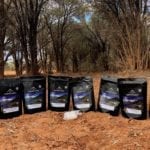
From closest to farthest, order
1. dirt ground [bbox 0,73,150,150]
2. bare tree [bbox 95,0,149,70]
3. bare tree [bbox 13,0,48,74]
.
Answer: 1. dirt ground [bbox 0,73,150,150]
2. bare tree [bbox 95,0,149,70]
3. bare tree [bbox 13,0,48,74]

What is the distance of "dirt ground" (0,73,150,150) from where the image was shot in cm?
360

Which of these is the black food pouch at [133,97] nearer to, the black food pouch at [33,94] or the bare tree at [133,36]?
the black food pouch at [33,94]

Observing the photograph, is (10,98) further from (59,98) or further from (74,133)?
(74,133)

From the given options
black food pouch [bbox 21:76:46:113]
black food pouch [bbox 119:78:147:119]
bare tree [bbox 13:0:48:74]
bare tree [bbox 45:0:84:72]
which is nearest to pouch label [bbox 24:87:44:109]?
black food pouch [bbox 21:76:46:113]

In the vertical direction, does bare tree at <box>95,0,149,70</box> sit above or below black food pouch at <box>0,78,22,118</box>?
above

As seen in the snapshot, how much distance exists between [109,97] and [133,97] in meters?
0.32

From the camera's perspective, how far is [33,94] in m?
4.78

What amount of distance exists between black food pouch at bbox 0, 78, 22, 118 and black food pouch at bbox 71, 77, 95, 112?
0.63 m

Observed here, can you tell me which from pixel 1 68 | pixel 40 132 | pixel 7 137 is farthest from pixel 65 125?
pixel 1 68

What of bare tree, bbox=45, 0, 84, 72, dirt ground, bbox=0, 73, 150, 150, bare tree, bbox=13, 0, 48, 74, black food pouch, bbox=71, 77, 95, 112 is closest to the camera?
dirt ground, bbox=0, 73, 150, 150

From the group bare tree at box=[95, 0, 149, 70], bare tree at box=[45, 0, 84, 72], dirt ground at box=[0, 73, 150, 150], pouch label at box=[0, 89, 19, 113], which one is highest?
bare tree at box=[45, 0, 84, 72]

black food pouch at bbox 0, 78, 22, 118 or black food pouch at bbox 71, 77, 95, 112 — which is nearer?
black food pouch at bbox 0, 78, 22, 118

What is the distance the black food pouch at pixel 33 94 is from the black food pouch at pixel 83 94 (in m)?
0.37

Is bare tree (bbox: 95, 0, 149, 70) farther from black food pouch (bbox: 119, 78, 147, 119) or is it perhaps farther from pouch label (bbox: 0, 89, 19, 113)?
pouch label (bbox: 0, 89, 19, 113)
